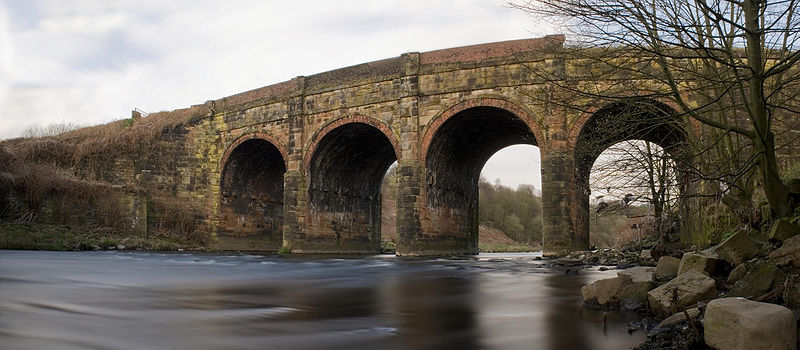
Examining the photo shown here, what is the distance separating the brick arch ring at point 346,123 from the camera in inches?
779

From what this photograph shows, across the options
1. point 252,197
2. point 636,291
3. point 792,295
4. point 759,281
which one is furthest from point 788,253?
point 252,197

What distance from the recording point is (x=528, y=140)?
877 inches

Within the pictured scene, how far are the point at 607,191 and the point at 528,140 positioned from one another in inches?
485

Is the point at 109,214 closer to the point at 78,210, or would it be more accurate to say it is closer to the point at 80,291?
the point at 78,210

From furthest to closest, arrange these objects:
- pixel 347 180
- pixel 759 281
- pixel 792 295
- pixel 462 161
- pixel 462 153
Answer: pixel 347 180
pixel 462 161
pixel 462 153
pixel 759 281
pixel 792 295

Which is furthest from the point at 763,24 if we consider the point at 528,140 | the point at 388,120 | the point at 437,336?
the point at 528,140

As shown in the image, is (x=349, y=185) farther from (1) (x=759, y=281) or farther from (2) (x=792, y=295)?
(2) (x=792, y=295)

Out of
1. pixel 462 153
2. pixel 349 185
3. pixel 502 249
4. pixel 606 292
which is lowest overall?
pixel 502 249

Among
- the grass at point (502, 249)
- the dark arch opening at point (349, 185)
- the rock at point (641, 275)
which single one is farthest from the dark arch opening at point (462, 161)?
the rock at point (641, 275)

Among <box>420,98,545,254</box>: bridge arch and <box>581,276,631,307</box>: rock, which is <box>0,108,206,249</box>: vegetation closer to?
<box>420,98,545,254</box>: bridge arch

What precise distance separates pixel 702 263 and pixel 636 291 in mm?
861

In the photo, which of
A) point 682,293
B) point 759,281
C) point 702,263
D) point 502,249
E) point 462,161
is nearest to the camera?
point 759,281

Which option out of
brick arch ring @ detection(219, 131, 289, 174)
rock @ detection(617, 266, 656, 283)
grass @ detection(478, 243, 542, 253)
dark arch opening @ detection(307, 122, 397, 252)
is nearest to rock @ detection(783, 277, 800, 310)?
rock @ detection(617, 266, 656, 283)

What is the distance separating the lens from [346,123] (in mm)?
20797
